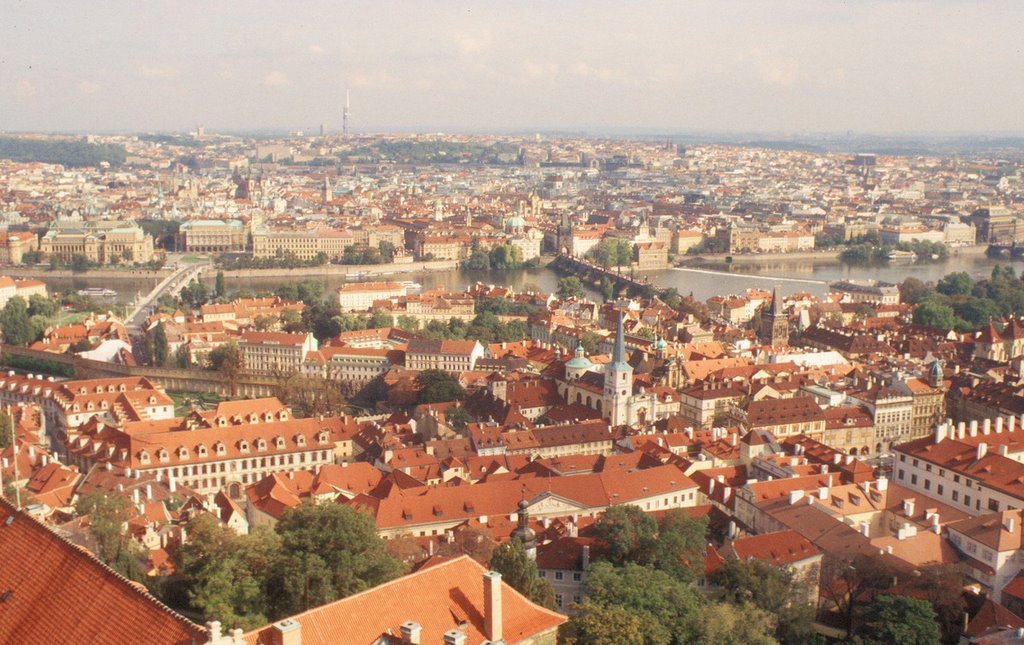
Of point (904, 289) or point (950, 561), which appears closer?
point (950, 561)

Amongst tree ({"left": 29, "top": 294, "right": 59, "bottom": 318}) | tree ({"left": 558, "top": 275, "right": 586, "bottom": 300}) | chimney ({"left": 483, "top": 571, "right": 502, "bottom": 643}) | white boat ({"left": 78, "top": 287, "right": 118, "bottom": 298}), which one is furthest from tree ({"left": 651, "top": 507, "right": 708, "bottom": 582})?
white boat ({"left": 78, "top": 287, "right": 118, "bottom": 298})

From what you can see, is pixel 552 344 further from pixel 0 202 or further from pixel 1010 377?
pixel 0 202

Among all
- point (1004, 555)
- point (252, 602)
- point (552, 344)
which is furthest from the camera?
point (552, 344)

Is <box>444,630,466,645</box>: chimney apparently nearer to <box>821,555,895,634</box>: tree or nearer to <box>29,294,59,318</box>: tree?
<box>821,555,895,634</box>: tree

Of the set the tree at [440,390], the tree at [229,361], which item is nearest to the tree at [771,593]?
the tree at [440,390]

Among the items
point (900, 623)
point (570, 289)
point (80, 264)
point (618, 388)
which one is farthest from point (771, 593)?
point (80, 264)

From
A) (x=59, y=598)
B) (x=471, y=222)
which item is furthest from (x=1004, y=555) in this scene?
(x=471, y=222)
